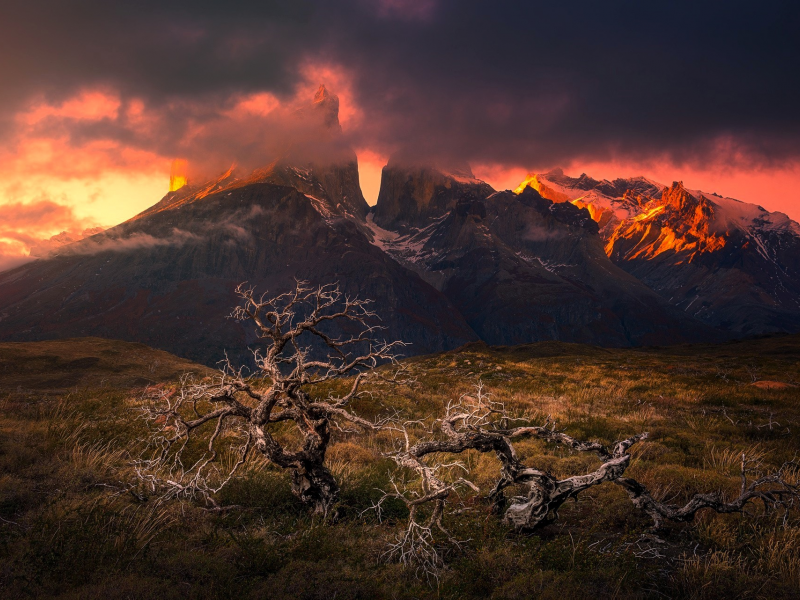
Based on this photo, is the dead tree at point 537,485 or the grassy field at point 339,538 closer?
the grassy field at point 339,538

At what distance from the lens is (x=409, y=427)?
13.7 metres

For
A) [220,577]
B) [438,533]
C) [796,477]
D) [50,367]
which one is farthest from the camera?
[50,367]

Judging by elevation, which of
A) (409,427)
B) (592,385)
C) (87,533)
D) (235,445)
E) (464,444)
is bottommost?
(592,385)

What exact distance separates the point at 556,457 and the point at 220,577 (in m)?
8.03

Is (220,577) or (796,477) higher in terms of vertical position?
(220,577)

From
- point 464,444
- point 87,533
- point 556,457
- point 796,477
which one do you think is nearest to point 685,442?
point 796,477

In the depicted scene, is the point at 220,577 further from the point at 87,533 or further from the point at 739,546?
the point at 739,546

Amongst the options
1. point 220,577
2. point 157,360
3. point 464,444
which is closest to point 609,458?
point 464,444

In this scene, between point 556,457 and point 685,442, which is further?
point 685,442

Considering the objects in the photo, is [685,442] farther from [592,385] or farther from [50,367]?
[50,367]

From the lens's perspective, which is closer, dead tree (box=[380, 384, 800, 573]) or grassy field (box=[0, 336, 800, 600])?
grassy field (box=[0, 336, 800, 600])

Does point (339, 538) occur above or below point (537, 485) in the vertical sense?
below

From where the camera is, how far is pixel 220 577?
15.4ft

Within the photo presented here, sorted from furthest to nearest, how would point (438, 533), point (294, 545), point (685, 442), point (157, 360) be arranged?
point (157, 360)
point (685, 442)
point (438, 533)
point (294, 545)
